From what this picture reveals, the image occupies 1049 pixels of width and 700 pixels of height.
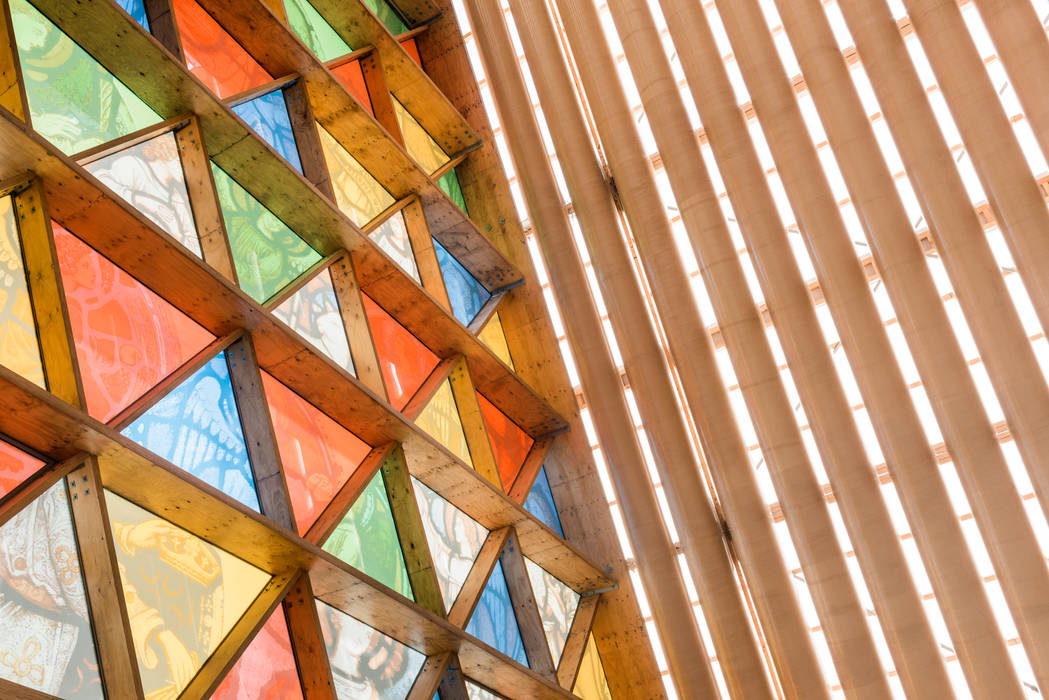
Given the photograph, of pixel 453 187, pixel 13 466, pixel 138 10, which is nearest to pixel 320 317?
pixel 138 10

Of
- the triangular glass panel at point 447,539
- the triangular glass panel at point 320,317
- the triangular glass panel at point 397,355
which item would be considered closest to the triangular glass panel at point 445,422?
the triangular glass panel at point 397,355

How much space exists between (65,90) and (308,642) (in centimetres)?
526

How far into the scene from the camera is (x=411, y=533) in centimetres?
1143

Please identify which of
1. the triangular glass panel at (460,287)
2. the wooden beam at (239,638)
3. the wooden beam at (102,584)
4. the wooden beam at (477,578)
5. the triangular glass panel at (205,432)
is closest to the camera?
the wooden beam at (102,584)

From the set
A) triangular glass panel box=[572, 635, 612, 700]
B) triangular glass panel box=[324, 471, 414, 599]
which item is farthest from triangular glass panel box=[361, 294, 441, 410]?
triangular glass panel box=[572, 635, 612, 700]

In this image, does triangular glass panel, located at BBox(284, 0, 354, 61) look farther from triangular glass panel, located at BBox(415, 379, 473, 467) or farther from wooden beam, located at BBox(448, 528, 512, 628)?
wooden beam, located at BBox(448, 528, 512, 628)

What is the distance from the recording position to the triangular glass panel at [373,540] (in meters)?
10.5

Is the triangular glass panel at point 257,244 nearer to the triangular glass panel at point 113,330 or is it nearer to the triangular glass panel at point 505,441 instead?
the triangular glass panel at point 113,330

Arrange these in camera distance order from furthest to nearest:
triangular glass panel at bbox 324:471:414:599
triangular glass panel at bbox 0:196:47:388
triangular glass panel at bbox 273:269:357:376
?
triangular glass panel at bbox 273:269:357:376
triangular glass panel at bbox 324:471:414:599
triangular glass panel at bbox 0:196:47:388

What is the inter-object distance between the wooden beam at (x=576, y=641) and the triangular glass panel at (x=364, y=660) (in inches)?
122

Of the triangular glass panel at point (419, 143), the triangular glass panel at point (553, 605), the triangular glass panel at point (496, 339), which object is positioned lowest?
the triangular glass panel at point (553, 605)

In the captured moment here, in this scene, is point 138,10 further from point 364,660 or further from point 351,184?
point 364,660

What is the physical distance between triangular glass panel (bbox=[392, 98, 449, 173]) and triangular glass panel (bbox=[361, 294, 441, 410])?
336cm

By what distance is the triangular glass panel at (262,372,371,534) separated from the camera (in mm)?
10289
